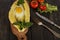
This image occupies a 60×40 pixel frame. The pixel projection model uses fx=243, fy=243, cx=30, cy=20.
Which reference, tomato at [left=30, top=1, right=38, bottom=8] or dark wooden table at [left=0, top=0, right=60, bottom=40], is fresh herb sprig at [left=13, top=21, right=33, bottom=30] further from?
tomato at [left=30, top=1, right=38, bottom=8]

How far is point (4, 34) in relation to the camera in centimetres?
129

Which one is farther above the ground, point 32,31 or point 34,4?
point 34,4

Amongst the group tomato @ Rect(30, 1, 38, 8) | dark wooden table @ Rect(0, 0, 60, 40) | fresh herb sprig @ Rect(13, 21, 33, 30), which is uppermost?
tomato @ Rect(30, 1, 38, 8)

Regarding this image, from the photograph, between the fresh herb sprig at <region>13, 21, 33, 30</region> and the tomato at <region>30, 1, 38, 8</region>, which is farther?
the tomato at <region>30, 1, 38, 8</region>

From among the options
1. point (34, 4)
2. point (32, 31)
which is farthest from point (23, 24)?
point (34, 4)

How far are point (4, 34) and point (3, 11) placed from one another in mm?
161

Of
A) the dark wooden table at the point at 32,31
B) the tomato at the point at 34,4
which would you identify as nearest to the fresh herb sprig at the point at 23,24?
the dark wooden table at the point at 32,31

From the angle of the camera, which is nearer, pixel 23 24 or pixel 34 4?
pixel 23 24

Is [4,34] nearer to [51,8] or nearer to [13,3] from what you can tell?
[13,3]

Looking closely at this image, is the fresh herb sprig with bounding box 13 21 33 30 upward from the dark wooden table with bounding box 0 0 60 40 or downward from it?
upward

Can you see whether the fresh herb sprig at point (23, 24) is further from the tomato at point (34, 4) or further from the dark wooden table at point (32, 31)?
the tomato at point (34, 4)

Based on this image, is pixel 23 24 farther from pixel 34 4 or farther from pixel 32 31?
pixel 34 4

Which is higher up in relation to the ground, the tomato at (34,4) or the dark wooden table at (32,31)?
the tomato at (34,4)

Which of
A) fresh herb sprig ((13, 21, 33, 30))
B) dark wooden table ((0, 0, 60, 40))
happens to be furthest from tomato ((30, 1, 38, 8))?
fresh herb sprig ((13, 21, 33, 30))
